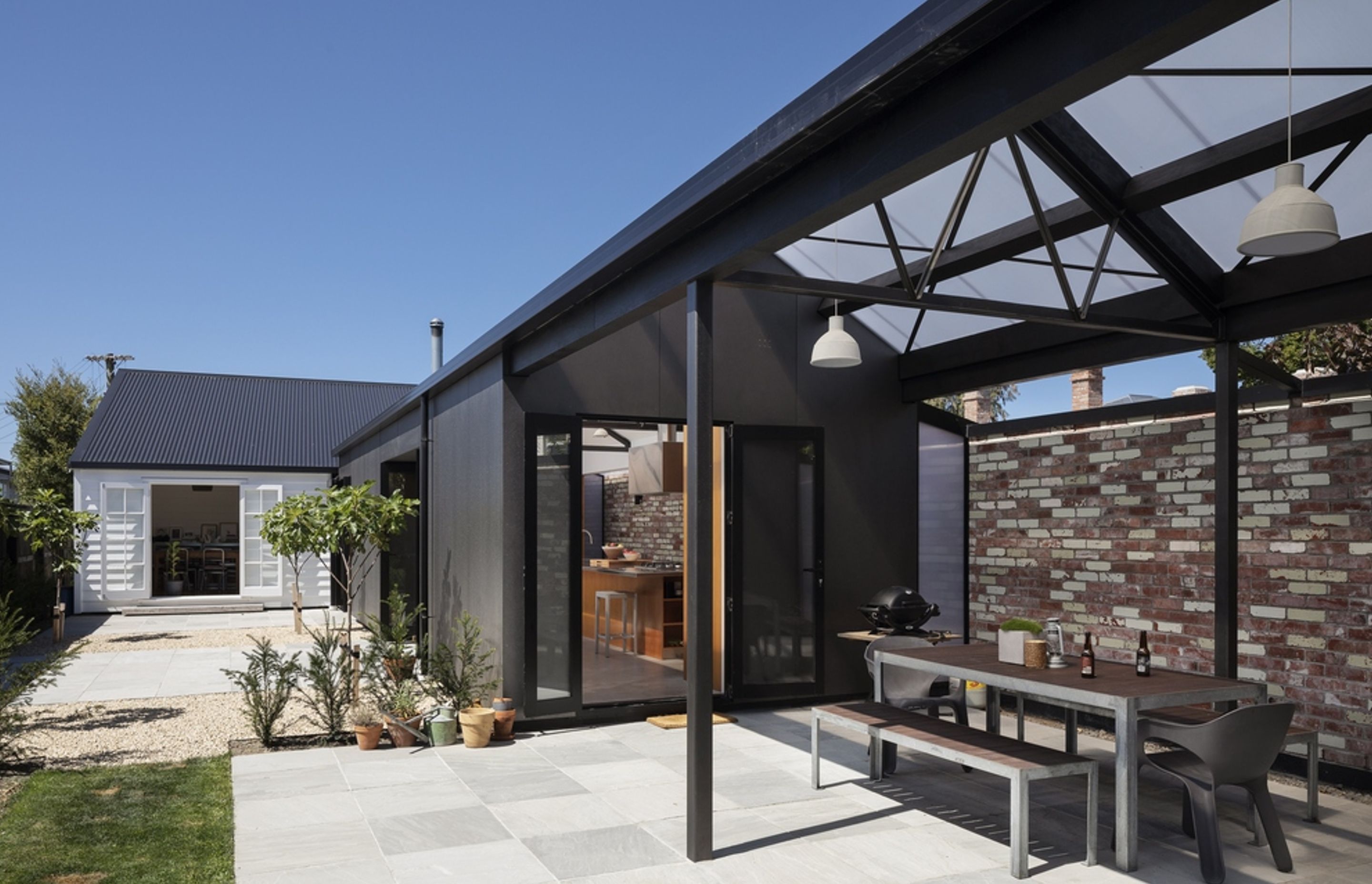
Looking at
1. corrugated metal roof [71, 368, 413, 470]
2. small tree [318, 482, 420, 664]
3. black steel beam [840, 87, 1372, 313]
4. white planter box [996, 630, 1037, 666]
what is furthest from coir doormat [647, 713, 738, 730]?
corrugated metal roof [71, 368, 413, 470]

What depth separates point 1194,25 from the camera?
241 cm

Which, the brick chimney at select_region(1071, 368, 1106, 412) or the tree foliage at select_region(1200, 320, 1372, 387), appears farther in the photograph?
the brick chimney at select_region(1071, 368, 1106, 412)

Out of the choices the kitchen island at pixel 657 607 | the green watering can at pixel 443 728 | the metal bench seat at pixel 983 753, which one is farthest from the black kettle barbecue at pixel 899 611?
the kitchen island at pixel 657 607

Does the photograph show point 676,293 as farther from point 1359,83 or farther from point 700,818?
point 1359,83

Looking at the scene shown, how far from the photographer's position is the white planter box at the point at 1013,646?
212 inches

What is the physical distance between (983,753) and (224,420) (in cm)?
1687

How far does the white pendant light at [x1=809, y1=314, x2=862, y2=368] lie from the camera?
6156 millimetres

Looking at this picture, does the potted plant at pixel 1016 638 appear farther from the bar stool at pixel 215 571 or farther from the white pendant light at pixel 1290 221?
the bar stool at pixel 215 571

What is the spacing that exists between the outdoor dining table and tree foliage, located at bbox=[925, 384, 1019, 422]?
23500mm

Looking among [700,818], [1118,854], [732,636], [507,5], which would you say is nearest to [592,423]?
[732,636]

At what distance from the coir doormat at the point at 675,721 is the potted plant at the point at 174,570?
1330 cm

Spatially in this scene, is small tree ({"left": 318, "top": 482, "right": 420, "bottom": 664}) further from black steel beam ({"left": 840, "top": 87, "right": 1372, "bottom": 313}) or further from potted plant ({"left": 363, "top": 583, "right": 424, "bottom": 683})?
black steel beam ({"left": 840, "top": 87, "right": 1372, "bottom": 313})

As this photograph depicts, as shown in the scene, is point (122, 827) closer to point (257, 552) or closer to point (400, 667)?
point (400, 667)

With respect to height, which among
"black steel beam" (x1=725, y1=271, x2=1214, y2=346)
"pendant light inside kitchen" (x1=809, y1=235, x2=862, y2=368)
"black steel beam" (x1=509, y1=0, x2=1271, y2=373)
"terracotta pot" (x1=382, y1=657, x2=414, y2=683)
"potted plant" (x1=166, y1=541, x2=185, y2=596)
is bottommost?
"potted plant" (x1=166, y1=541, x2=185, y2=596)
